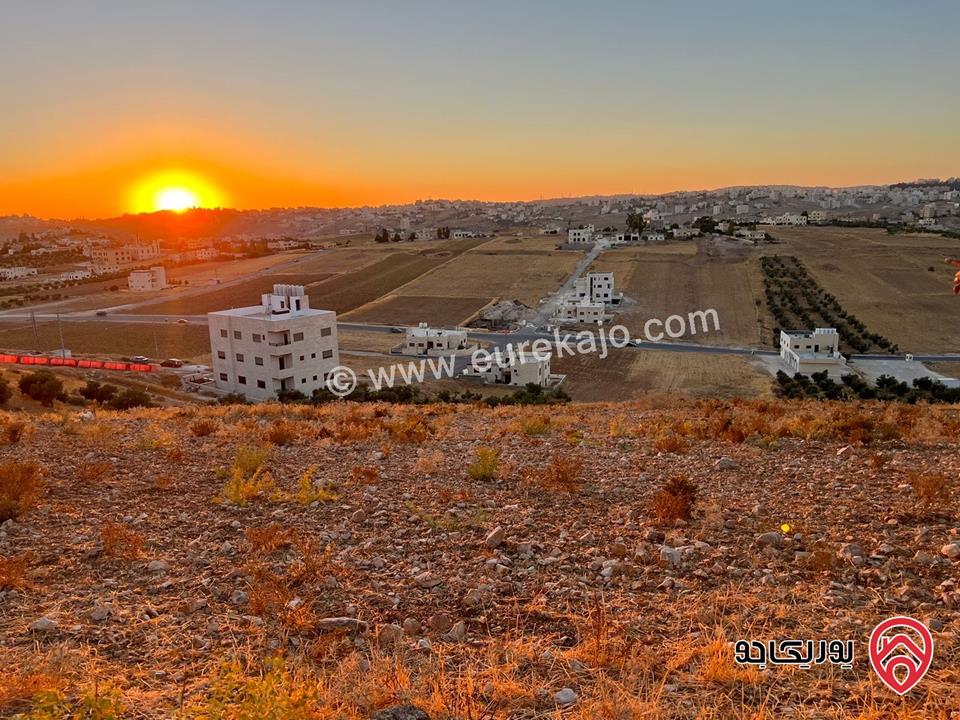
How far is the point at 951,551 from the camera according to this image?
6.69 metres

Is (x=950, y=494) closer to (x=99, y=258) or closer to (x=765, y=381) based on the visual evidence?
(x=765, y=381)

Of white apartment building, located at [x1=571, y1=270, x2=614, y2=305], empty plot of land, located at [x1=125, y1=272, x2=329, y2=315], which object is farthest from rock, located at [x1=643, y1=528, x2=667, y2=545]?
empty plot of land, located at [x1=125, y1=272, x2=329, y2=315]

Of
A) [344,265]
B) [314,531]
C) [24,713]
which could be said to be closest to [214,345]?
[314,531]

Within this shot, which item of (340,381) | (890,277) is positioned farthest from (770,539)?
(890,277)

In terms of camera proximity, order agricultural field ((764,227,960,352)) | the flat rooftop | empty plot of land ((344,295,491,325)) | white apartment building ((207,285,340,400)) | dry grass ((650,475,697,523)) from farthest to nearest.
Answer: empty plot of land ((344,295,491,325)) < agricultural field ((764,227,960,352)) < the flat rooftop < white apartment building ((207,285,340,400)) < dry grass ((650,475,697,523))

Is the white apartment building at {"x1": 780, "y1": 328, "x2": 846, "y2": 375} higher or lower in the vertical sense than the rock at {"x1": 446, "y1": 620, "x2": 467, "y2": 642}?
lower

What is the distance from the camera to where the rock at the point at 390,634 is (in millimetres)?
5559

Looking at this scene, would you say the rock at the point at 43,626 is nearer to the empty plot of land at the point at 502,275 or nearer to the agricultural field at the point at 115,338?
the agricultural field at the point at 115,338

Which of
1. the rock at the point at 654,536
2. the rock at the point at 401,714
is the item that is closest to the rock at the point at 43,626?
the rock at the point at 401,714

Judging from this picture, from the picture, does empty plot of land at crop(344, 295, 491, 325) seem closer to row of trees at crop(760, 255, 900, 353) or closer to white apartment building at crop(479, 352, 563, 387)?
white apartment building at crop(479, 352, 563, 387)

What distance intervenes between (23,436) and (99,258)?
180887 millimetres

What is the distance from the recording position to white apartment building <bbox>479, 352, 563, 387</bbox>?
178 ft

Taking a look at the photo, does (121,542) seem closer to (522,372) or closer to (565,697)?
(565,697)

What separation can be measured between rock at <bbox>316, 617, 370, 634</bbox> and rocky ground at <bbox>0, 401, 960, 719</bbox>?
0.02 meters
